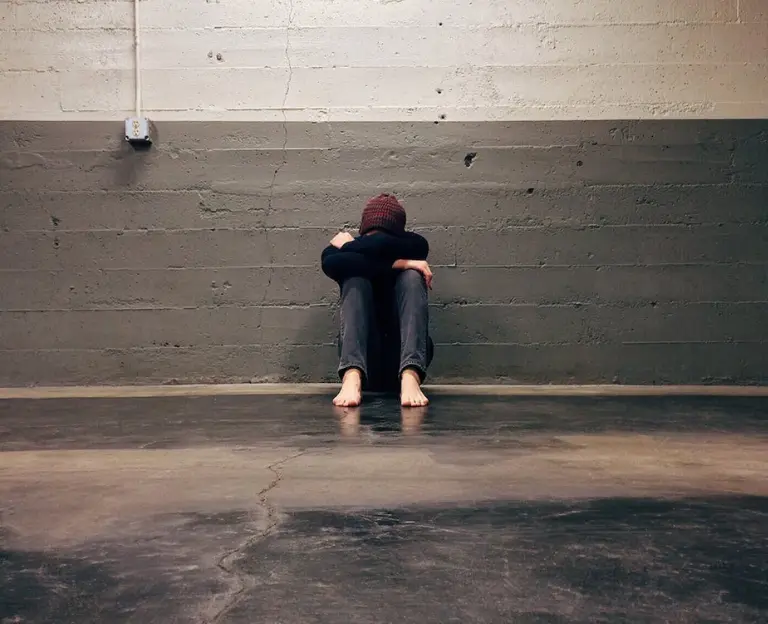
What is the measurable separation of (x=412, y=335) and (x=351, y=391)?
328 millimetres

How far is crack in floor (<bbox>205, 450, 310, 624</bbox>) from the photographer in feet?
3.31

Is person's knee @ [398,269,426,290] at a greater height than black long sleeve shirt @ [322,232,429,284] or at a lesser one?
lesser

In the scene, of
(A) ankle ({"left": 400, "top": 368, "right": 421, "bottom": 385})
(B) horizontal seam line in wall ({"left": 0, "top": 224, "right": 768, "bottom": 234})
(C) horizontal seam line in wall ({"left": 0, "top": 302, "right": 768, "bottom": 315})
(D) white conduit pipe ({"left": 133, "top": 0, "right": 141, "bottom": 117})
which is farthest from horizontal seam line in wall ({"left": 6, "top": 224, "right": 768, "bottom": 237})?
(A) ankle ({"left": 400, "top": 368, "right": 421, "bottom": 385})

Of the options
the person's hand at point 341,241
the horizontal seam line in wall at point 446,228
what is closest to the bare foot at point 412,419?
the person's hand at point 341,241

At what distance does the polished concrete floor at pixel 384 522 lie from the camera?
3.38ft

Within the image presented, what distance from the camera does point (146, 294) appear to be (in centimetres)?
389

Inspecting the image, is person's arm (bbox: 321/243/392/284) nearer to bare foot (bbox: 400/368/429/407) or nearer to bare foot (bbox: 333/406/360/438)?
bare foot (bbox: 400/368/429/407)

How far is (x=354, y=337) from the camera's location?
10.2ft

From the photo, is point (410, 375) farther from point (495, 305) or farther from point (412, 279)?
point (495, 305)

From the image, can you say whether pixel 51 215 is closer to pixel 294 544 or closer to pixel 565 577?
pixel 294 544

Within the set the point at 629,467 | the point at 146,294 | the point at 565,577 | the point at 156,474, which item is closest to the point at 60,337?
the point at 146,294

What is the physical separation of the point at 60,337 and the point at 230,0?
1827 millimetres

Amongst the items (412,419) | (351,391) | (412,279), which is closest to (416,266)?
(412,279)

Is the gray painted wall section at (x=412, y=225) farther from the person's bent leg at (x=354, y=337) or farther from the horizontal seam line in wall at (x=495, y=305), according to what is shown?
the person's bent leg at (x=354, y=337)
